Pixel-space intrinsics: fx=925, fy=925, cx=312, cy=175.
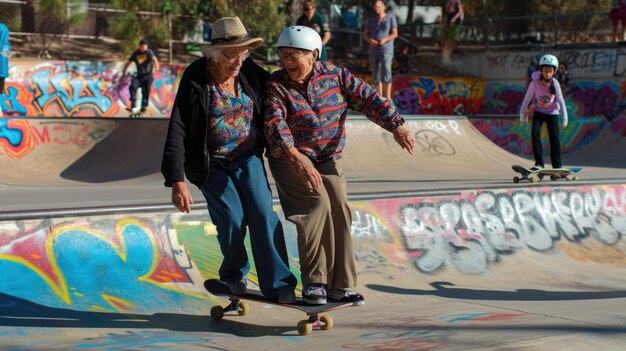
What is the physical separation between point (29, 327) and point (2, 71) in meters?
8.04

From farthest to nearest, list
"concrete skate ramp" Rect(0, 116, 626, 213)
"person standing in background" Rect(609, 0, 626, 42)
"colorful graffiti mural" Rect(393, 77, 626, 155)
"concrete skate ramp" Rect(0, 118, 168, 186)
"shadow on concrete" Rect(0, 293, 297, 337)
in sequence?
1. "person standing in background" Rect(609, 0, 626, 42)
2. "colorful graffiti mural" Rect(393, 77, 626, 155)
3. "concrete skate ramp" Rect(0, 118, 168, 186)
4. "concrete skate ramp" Rect(0, 116, 626, 213)
5. "shadow on concrete" Rect(0, 293, 297, 337)

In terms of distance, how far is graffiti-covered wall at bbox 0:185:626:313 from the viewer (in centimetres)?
586

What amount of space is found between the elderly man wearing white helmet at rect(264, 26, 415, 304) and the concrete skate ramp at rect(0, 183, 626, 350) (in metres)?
0.39

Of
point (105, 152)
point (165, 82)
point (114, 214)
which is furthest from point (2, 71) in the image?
point (165, 82)

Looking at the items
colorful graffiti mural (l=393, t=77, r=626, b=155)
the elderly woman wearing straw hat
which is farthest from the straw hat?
colorful graffiti mural (l=393, t=77, r=626, b=155)

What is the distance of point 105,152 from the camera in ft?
44.4

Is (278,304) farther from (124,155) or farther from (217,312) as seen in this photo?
(124,155)

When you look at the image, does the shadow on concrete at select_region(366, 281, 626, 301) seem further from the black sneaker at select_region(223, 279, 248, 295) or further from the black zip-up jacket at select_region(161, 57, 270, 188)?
the black zip-up jacket at select_region(161, 57, 270, 188)

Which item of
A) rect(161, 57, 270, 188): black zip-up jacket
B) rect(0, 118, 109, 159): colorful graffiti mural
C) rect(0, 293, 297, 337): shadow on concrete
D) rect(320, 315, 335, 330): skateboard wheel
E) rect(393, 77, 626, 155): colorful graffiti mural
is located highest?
rect(161, 57, 270, 188): black zip-up jacket

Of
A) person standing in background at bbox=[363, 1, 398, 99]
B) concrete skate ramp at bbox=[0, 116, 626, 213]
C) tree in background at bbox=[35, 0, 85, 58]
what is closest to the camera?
concrete skate ramp at bbox=[0, 116, 626, 213]

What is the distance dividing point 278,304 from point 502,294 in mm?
2447

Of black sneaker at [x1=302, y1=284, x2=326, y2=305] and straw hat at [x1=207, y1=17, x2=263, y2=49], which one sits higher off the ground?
straw hat at [x1=207, y1=17, x2=263, y2=49]

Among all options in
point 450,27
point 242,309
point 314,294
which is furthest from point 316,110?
point 450,27

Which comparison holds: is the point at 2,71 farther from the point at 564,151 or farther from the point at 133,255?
the point at 564,151
